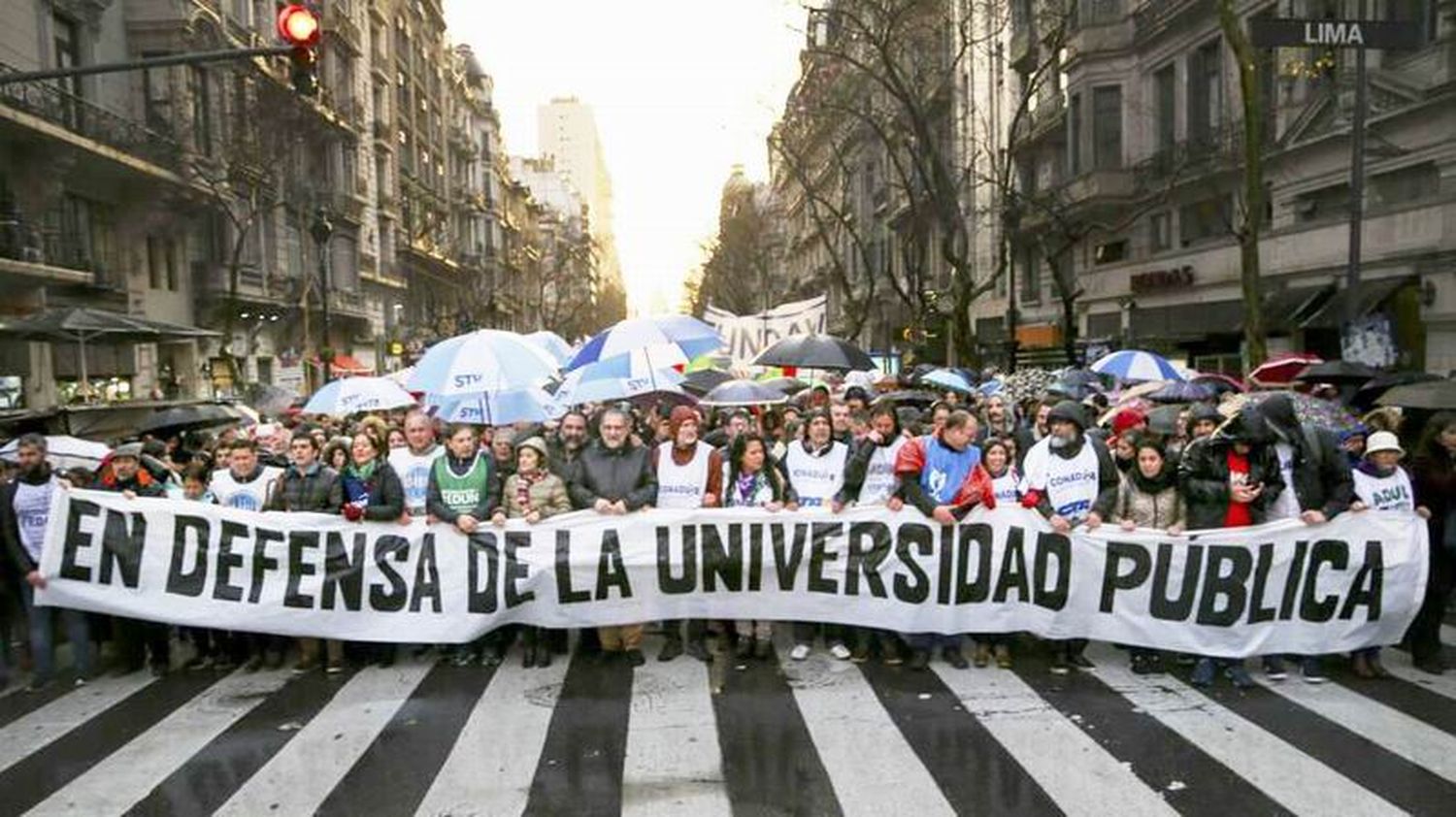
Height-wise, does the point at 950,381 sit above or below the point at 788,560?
above

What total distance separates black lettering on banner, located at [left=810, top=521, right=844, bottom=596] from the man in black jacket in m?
1.23

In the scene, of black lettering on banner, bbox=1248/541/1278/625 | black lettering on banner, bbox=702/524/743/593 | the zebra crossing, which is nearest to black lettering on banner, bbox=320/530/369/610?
the zebra crossing

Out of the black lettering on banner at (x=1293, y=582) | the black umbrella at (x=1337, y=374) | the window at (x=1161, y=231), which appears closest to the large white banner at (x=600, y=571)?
the black lettering on banner at (x=1293, y=582)

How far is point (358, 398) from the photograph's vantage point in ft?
36.2

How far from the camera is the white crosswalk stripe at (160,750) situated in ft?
16.6

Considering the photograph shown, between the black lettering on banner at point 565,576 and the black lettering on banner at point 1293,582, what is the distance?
15.5 feet

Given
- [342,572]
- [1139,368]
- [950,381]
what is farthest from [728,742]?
[1139,368]

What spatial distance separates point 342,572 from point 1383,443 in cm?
717

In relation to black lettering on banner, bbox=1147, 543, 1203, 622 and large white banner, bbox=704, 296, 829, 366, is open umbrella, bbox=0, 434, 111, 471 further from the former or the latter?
large white banner, bbox=704, 296, 829, 366

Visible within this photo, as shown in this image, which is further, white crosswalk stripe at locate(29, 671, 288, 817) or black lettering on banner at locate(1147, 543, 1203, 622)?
black lettering on banner at locate(1147, 543, 1203, 622)

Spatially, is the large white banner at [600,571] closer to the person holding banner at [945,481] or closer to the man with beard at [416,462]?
the person holding banner at [945,481]

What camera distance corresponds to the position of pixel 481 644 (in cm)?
739

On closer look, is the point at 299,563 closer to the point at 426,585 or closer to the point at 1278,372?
the point at 426,585

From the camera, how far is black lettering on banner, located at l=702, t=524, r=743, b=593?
7.16 m
